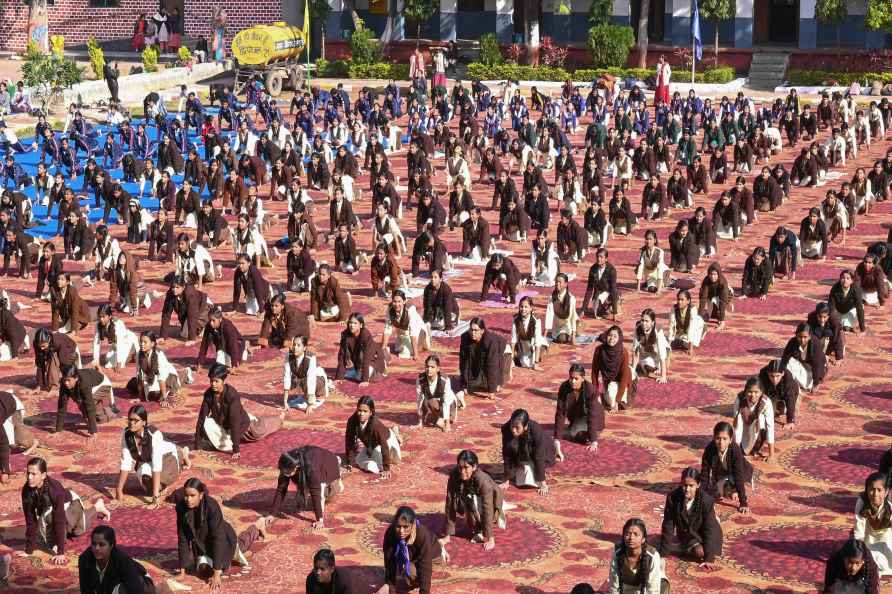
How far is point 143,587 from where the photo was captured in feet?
35.9

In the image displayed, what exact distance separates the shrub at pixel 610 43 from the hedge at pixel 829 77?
474cm

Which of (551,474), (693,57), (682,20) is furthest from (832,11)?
(551,474)

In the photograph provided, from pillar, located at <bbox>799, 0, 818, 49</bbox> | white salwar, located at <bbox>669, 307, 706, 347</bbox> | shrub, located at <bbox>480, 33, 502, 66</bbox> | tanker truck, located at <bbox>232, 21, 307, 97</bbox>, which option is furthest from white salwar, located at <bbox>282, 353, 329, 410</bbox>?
pillar, located at <bbox>799, 0, 818, 49</bbox>

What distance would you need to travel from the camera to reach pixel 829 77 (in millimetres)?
43188

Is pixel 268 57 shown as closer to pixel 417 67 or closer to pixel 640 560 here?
pixel 417 67

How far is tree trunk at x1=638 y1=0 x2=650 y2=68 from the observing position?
45.2 meters

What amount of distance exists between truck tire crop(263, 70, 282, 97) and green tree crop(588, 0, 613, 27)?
9352 mm

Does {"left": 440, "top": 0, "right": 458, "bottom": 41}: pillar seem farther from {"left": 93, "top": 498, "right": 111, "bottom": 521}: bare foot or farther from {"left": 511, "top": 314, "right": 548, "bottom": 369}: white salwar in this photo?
{"left": 93, "top": 498, "right": 111, "bottom": 521}: bare foot

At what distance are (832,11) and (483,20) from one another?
11158 mm

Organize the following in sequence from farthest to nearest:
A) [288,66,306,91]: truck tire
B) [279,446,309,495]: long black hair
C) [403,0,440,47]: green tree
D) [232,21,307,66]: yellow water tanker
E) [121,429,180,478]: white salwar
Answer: [403,0,440,47]: green tree
[288,66,306,91]: truck tire
[232,21,307,66]: yellow water tanker
[121,429,180,478]: white salwar
[279,446,309,495]: long black hair

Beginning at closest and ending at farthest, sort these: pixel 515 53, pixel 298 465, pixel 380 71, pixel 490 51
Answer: pixel 298 465, pixel 490 51, pixel 515 53, pixel 380 71

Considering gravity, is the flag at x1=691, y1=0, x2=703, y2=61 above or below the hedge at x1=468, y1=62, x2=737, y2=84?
above

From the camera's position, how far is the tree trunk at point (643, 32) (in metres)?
45.2

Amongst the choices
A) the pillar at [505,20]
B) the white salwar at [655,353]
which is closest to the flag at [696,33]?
the pillar at [505,20]
